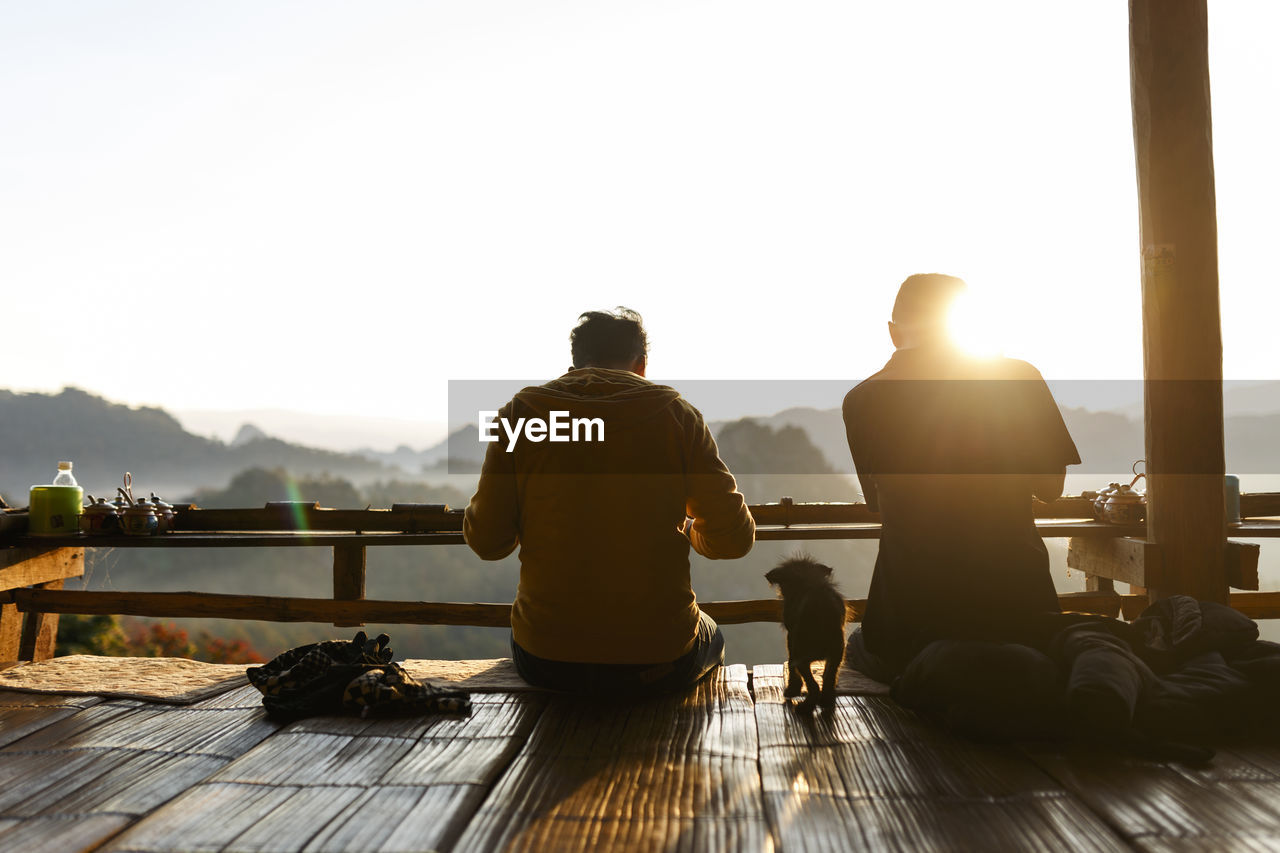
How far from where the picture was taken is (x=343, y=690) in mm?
2359

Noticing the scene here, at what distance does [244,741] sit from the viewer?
6.89ft

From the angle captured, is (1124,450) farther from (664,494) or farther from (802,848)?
(802,848)

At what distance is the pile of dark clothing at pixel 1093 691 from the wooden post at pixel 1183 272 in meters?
0.98

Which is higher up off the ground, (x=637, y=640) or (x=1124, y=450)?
(x=1124, y=450)

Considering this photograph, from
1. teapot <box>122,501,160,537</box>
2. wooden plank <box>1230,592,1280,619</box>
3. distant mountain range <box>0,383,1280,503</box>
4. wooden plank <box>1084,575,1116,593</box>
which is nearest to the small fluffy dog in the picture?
wooden plank <box>1084,575,1116,593</box>

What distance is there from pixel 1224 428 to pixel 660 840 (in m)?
2.89

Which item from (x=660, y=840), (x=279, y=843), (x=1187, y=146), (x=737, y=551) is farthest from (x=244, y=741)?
(x=1187, y=146)

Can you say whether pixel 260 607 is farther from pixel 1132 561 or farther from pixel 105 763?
pixel 1132 561

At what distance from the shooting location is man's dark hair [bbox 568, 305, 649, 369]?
241 cm

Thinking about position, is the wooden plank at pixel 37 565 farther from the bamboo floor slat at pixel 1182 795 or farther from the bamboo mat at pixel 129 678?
the bamboo floor slat at pixel 1182 795

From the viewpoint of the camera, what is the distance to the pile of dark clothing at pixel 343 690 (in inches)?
89.8

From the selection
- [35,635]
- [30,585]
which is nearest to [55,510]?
[30,585]

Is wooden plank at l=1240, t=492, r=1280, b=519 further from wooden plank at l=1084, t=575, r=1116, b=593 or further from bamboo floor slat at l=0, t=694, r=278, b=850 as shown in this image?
A: bamboo floor slat at l=0, t=694, r=278, b=850

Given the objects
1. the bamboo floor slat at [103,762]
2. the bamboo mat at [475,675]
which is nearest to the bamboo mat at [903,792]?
the bamboo mat at [475,675]
